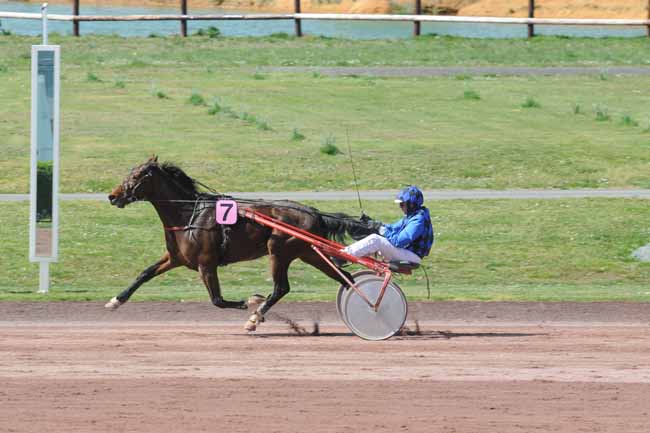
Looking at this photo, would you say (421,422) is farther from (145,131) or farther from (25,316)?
(145,131)

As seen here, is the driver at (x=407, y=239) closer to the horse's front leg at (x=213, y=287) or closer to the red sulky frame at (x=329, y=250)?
the red sulky frame at (x=329, y=250)

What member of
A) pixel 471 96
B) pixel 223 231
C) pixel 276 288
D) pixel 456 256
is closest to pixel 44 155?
pixel 223 231

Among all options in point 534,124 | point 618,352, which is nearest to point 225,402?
point 618,352

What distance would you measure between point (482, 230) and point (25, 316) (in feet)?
25.8

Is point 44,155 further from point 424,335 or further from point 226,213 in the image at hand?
point 424,335

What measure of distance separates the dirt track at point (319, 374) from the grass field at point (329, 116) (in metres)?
9.35

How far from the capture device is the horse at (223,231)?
1497 centimetres

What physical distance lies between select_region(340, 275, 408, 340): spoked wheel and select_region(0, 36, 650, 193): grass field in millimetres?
10207

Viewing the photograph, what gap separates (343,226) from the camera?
15.1m

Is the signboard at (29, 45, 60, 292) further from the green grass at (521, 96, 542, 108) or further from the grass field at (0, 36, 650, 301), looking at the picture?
the green grass at (521, 96, 542, 108)

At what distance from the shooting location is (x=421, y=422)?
11.5 m

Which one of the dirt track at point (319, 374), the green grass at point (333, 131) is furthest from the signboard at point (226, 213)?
the green grass at point (333, 131)

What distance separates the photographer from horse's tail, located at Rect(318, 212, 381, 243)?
1510 cm

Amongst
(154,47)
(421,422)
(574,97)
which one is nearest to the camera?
(421,422)
